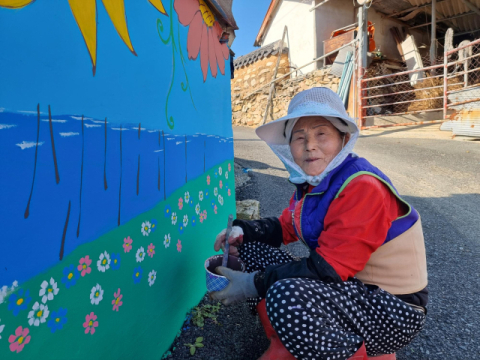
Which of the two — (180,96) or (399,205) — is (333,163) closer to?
(399,205)

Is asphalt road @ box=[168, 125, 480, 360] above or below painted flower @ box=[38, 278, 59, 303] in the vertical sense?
below

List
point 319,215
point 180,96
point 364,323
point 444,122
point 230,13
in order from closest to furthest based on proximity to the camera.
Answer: point 364,323 → point 319,215 → point 180,96 → point 230,13 → point 444,122

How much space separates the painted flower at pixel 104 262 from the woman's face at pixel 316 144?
3.15 feet

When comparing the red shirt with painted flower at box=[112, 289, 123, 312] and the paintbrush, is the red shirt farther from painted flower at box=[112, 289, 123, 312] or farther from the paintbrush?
painted flower at box=[112, 289, 123, 312]

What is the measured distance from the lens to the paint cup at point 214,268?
55.2 inches

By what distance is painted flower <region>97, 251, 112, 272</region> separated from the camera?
113cm

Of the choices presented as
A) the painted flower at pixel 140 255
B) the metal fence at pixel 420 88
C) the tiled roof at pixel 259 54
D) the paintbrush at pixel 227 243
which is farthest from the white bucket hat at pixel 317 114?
the tiled roof at pixel 259 54

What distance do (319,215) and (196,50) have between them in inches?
49.2

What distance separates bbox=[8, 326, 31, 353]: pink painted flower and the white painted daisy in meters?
0.25

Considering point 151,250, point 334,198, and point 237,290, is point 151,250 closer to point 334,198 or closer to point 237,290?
point 237,290

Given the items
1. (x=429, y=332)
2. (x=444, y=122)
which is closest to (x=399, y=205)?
(x=429, y=332)

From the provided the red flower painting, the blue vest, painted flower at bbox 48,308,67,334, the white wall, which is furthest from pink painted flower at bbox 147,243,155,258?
the white wall

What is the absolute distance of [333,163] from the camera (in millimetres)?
1465

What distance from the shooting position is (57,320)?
0.96 m
